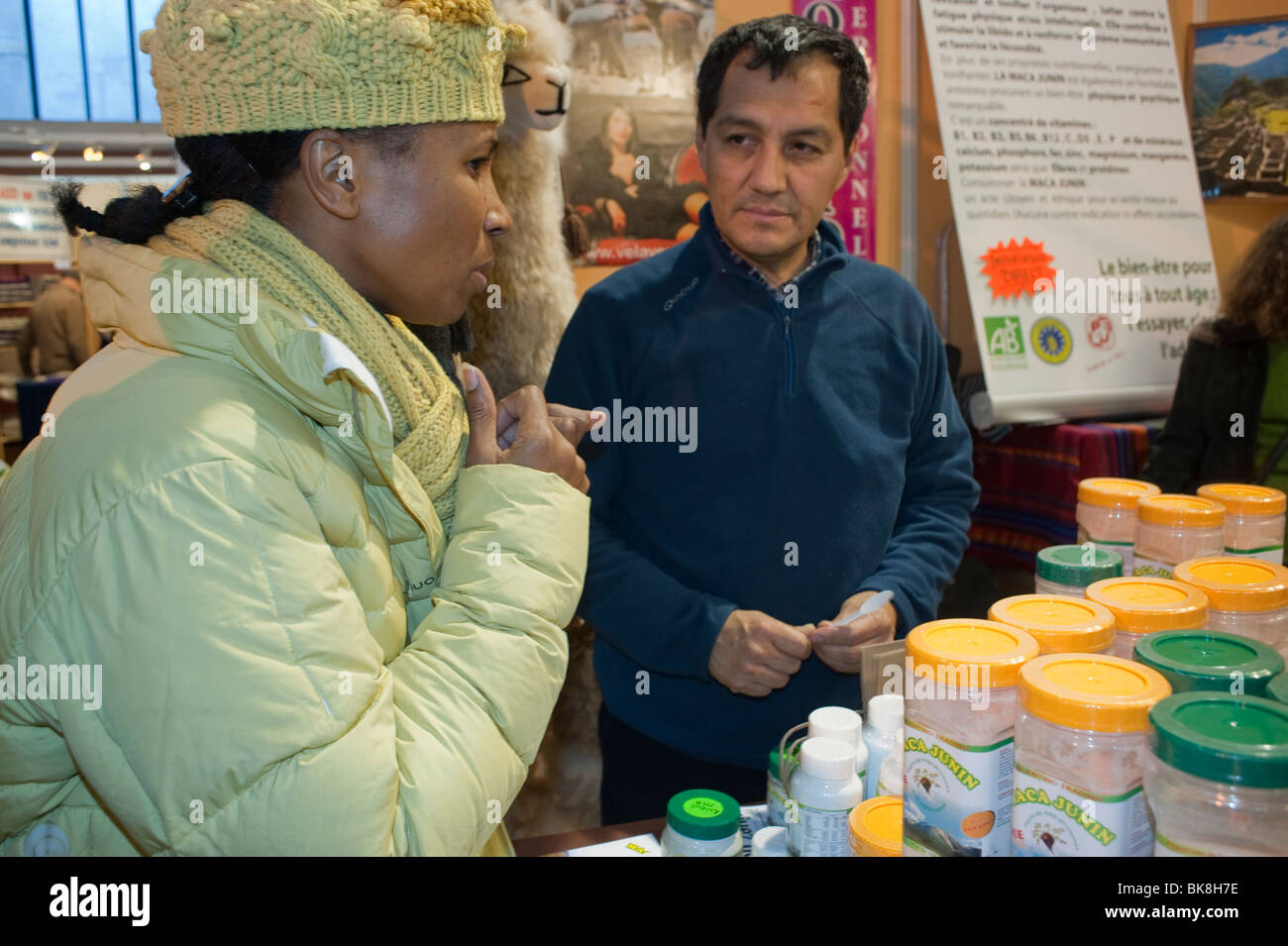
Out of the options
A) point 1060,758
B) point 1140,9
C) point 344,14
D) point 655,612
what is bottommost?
point 655,612

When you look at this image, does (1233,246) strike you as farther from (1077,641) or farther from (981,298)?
(1077,641)

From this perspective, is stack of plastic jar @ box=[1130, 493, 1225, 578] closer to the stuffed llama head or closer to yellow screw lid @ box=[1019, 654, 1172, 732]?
yellow screw lid @ box=[1019, 654, 1172, 732]

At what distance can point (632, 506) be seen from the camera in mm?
1632

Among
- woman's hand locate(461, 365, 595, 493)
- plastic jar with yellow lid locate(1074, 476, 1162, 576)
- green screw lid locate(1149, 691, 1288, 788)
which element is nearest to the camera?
green screw lid locate(1149, 691, 1288, 788)

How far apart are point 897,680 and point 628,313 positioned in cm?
81

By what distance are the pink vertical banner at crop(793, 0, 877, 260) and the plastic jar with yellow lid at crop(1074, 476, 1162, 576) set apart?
2.13 metres

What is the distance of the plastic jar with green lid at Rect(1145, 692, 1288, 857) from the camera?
60cm

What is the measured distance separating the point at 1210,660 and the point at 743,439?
87cm

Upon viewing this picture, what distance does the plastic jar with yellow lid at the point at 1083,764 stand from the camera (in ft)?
2.23

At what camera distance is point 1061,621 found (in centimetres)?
88

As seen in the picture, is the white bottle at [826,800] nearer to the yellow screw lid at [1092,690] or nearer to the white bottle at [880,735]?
the white bottle at [880,735]

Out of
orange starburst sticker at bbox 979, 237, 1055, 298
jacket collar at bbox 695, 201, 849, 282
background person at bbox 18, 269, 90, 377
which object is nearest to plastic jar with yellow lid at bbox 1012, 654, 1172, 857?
jacket collar at bbox 695, 201, 849, 282

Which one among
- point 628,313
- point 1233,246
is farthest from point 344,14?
point 1233,246
